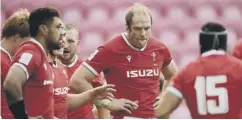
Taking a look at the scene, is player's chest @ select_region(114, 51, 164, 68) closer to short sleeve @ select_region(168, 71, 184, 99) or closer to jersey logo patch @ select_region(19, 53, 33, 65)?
jersey logo patch @ select_region(19, 53, 33, 65)

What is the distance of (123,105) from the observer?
6.90m

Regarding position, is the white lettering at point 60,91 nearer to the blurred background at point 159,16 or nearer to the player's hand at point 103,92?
the player's hand at point 103,92

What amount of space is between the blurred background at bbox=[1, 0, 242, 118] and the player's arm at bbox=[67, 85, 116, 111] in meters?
5.42

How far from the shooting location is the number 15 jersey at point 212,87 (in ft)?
18.1

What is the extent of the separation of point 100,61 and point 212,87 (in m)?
1.71

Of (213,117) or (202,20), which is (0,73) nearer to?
(213,117)

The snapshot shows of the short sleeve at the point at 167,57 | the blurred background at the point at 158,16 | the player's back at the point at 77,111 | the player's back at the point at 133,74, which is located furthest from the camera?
the blurred background at the point at 158,16

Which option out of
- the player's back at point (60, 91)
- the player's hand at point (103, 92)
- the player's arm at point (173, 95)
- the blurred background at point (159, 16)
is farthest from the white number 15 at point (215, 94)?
the blurred background at point (159, 16)

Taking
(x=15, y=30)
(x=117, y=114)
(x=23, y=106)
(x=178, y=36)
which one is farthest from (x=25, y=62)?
(x=178, y=36)

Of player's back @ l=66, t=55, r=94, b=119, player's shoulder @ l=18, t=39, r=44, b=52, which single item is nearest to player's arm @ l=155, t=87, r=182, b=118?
player's shoulder @ l=18, t=39, r=44, b=52

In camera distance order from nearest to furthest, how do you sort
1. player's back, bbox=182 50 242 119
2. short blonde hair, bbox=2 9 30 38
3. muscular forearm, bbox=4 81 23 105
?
player's back, bbox=182 50 242 119 → muscular forearm, bbox=4 81 23 105 → short blonde hair, bbox=2 9 30 38

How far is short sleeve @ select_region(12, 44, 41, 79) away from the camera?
20.1 ft

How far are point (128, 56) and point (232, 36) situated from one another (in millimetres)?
6450

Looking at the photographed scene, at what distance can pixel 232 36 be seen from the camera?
1335 cm
